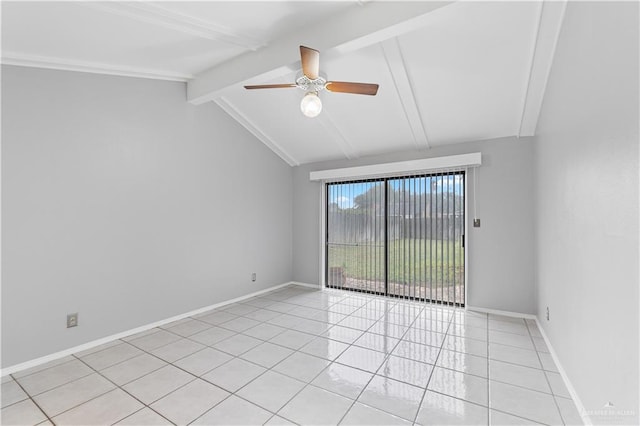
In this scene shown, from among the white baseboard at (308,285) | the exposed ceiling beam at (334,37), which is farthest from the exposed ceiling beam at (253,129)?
the white baseboard at (308,285)

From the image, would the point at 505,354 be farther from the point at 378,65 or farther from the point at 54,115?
the point at 54,115

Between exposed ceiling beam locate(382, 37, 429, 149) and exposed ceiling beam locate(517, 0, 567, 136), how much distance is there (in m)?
1.06

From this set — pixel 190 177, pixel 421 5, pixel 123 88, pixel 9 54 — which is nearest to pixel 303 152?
pixel 190 177

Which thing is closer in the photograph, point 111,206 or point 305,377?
point 305,377

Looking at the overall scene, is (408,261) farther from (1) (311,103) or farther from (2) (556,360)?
(1) (311,103)

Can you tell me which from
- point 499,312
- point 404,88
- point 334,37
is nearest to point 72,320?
point 334,37

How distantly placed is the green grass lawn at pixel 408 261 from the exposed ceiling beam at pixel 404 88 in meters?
1.51

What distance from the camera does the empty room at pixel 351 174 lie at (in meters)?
1.82

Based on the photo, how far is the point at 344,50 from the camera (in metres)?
2.45

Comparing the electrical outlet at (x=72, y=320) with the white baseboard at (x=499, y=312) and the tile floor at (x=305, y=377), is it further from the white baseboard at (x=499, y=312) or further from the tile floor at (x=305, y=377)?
the white baseboard at (x=499, y=312)

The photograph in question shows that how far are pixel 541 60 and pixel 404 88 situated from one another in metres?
1.19

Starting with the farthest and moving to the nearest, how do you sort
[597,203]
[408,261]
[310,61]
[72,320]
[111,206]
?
[408,261] < [111,206] < [72,320] < [310,61] < [597,203]

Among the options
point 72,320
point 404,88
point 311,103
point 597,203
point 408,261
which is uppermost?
point 404,88

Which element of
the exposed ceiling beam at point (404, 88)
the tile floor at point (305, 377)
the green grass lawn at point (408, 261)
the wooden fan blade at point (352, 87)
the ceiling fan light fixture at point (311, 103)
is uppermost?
the exposed ceiling beam at point (404, 88)
